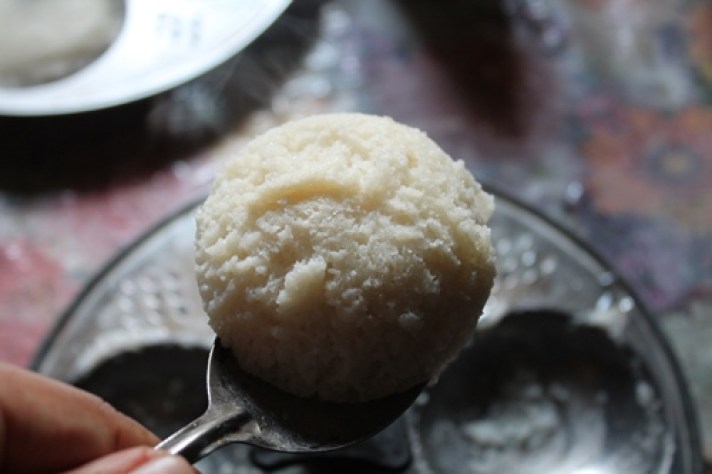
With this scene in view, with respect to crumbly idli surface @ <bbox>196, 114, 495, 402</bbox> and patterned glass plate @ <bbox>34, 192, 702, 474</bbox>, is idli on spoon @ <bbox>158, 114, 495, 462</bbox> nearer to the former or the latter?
crumbly idli surface @ <bbox>196, 114, 495, 402</bbox>

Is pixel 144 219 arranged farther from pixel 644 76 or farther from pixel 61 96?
pixel 644 76

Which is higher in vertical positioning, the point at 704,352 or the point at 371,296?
the point at 371,296

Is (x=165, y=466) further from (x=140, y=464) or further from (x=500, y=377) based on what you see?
(x=500, y=377)

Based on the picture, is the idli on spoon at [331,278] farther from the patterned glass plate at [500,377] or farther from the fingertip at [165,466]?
the patterned glass plate at [500,377]

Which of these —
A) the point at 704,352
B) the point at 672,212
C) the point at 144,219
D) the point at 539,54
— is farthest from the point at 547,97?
the point at 144,219

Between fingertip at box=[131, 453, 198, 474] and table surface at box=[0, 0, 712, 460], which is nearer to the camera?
fingertip at box=[131, 453, 198, 474]

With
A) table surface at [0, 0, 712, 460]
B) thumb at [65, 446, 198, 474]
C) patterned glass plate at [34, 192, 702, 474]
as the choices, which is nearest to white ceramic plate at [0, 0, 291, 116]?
table surface at [0, 0, 712, 460]
